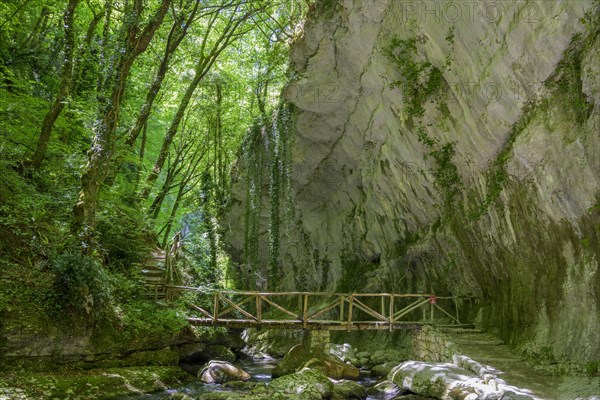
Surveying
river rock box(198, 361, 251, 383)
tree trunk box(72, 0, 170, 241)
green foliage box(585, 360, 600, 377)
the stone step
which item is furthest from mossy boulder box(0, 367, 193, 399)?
green foliage box(585, 360, 600, 377)

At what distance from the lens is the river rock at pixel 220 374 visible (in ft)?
31.6

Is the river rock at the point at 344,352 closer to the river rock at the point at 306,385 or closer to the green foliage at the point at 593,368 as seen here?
the river rock at the point at 306,385

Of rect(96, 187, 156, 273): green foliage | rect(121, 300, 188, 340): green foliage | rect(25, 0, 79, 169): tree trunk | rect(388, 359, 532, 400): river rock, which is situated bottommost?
rect(388, 359, 532, 400): river rock

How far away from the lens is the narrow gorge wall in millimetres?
7430

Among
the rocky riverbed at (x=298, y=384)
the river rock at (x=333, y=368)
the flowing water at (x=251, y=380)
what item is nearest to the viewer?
the rocky riverbed at (x=298, y=384)

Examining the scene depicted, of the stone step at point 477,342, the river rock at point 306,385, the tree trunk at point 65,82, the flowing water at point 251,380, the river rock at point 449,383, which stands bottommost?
the flowing water at point 251,380

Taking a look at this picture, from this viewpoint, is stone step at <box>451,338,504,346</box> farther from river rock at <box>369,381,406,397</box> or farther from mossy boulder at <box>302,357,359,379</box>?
mossy boulder at <box>302,357,359,379</box>

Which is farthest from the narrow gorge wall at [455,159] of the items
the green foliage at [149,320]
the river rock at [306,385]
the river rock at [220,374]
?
the green foliage at [149,320]

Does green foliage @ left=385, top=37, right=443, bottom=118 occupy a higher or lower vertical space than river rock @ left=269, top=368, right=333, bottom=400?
higher

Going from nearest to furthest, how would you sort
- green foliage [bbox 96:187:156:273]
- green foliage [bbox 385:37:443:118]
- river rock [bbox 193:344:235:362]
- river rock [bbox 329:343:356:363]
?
green foliage [bbox 96:187:156:273]
green foliage [bbox 385:37:443:118]
river rock [bbox 193:344:235:362]
river rock [bbox 329:343:356:363]

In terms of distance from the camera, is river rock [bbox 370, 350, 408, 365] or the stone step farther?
river rock [bbox 370, 350, 408, 365]

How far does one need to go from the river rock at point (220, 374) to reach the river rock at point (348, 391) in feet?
8.20

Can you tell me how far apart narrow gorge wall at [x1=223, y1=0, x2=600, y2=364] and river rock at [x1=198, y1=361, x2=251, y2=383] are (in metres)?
6.16

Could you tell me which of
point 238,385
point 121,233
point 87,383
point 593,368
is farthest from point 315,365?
point 121,233
